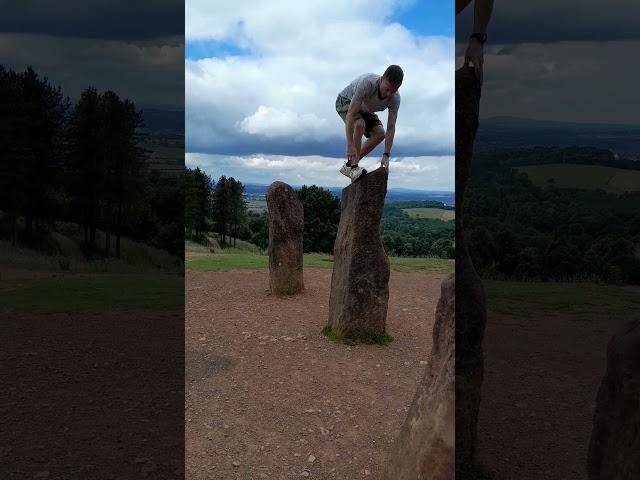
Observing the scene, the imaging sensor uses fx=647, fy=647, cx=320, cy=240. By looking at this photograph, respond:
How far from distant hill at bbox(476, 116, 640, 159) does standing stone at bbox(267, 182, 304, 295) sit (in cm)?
842

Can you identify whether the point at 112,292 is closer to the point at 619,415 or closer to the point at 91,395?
the point at 91,395

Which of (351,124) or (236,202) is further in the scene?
(236,202)

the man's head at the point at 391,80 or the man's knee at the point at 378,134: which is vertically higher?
the man's head at the point at 391,80

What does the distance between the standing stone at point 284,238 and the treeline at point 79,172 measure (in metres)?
7.93

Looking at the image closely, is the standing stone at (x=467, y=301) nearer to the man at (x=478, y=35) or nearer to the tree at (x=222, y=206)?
the man at (x=478, y=35)

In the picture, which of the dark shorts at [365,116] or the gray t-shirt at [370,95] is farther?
the dark shorts at [365,116]

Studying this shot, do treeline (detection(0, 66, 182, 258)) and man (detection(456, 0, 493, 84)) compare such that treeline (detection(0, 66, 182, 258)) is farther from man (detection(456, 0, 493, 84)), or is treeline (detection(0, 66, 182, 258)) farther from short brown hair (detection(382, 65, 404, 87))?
short brown hair (detection(382, 65, 404, 87))

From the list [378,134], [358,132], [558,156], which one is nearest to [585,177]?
[558,156]

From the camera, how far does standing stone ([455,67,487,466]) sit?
7.77ft

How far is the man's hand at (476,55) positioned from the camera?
223 centimetres

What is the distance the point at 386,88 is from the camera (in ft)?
23.8

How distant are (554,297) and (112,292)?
5.64ft

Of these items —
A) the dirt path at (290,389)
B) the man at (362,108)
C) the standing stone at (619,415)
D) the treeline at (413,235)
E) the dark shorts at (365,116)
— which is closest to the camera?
the standing stone at (619,415)

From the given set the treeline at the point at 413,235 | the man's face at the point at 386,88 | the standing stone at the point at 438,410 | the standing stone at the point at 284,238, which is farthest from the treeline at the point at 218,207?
the standing stone at the point at 438,410
